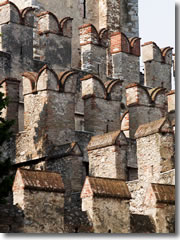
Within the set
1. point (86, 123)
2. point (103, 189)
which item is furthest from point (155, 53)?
point (103, 189)

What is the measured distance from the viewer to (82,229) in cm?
1744

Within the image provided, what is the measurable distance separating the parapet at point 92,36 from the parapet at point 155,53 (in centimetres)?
164

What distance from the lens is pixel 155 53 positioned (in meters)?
27.9

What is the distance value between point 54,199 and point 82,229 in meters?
0.71

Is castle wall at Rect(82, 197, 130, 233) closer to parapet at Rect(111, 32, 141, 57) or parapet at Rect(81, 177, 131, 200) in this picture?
parapet at Rect(81, 177, 131, 200)

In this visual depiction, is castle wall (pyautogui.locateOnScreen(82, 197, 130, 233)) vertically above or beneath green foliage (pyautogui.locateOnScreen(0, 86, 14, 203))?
beneath

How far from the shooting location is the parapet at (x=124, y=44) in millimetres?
26987

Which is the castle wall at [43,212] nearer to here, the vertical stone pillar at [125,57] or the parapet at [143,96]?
the parapet at [143,96]

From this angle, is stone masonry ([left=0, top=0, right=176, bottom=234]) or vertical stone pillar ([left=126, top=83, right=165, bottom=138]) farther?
vertical stone pillar ([left=126, top=83, right=165, bottom=138])

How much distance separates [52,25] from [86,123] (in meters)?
3.14

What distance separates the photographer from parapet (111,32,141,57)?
88.5 feet

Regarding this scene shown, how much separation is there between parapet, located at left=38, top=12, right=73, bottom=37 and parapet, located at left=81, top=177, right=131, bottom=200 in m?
8.13

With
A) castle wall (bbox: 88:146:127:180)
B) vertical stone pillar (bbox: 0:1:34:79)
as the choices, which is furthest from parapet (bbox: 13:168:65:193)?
vertical stone pillar (bbox: 0:1:34:79)

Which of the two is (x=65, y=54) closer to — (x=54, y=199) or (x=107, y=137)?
(x=107, y=137)
